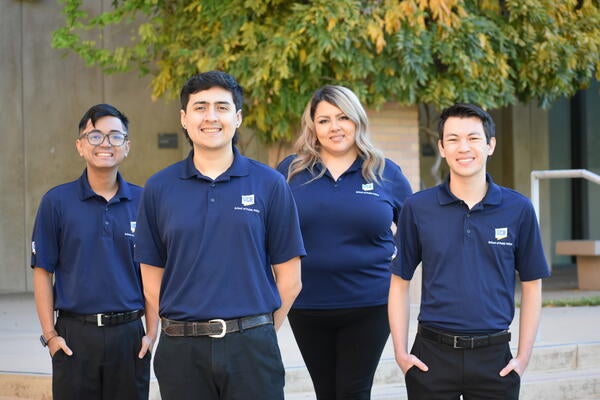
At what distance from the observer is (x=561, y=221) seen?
53.6 ft

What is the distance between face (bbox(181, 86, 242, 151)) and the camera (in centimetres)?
370

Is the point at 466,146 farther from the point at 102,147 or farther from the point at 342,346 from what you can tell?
the point at 102,147

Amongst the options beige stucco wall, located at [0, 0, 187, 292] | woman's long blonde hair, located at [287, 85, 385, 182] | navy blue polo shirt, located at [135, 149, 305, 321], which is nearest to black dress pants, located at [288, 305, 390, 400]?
woman's long blonde hair, located at [287, 85, 385, 182]

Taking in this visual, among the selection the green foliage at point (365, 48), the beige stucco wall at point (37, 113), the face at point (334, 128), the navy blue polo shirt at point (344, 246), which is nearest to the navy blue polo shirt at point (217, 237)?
the navy blue polo shirt at point (344, 246)

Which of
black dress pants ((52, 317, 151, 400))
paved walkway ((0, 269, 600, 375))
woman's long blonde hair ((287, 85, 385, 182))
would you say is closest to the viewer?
black dress pants ((52, 317, 151, 400))

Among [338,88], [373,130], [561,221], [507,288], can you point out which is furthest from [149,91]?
[507,288]

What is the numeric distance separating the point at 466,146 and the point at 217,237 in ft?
3.49

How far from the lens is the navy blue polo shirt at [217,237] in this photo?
3609 mm

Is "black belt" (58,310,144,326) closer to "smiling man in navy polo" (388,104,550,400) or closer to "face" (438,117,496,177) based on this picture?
"smiling man in navy polo" (388,104,550,400)

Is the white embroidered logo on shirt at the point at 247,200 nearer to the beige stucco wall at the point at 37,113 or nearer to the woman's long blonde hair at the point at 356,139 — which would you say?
the woman's long blonde hair at the point at 356,139

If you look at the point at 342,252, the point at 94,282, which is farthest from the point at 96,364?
the point at 342,252

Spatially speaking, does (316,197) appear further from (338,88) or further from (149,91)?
(149,91)

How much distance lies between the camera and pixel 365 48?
948 centimetres

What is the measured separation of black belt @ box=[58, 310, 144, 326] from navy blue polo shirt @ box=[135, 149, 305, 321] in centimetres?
82
